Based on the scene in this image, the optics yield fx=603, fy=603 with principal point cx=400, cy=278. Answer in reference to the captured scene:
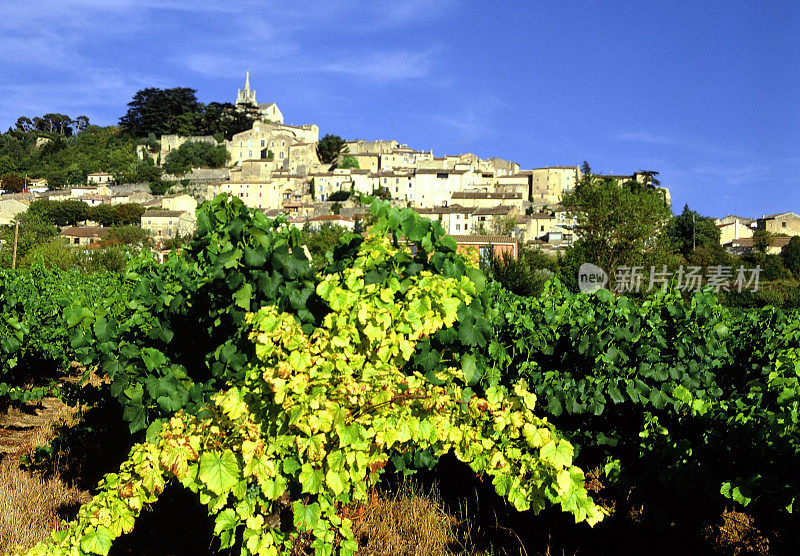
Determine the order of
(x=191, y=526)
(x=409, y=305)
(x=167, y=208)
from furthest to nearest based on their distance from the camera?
(x=167, y=208), (x=191, y=526), (x=409, y=305)

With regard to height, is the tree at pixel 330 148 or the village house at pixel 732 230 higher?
the tree at pixel 330 148

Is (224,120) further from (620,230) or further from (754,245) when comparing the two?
(620,230)

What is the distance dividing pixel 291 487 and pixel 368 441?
2.96 feet

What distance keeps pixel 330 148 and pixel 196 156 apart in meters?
21.1

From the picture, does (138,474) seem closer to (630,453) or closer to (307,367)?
(307,367)

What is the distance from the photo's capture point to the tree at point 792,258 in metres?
57.4

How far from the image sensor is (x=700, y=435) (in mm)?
4668

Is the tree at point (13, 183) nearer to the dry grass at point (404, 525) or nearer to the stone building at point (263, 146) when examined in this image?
the stone building at point (263, 146)

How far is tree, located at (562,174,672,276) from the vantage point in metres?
29.8

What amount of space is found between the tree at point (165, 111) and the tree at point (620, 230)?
84.6 meters

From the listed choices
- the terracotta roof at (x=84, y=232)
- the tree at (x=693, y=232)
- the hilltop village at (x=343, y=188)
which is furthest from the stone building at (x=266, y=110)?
the tree at (x=693, y=232)

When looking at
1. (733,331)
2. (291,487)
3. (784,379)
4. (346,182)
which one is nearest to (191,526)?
(291,487)

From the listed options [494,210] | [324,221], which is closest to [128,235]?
[324,221]

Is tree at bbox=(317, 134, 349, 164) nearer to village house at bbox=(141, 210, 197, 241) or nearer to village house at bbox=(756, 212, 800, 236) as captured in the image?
village house at bbox=(141, 210, 197, 241)
